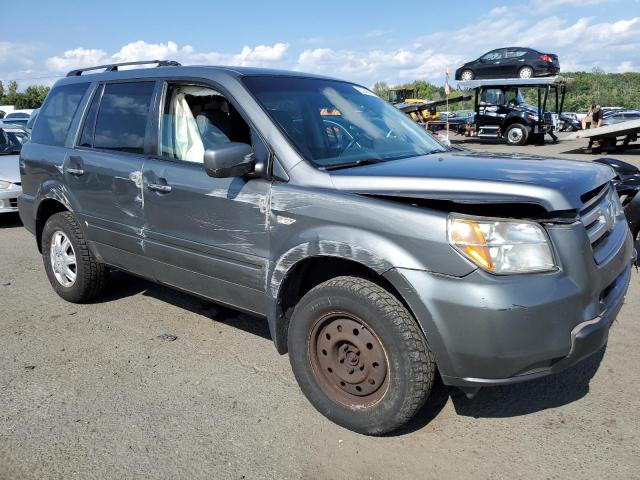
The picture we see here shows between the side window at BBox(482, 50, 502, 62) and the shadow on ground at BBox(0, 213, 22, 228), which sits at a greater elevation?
the side window at BBox(482, 50, 502, 62)

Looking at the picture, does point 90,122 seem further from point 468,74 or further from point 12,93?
point 12,93

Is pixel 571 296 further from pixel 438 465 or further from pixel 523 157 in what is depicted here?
pixel 523 157

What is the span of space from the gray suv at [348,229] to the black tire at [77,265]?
70 mm

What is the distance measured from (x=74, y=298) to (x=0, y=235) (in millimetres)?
4126

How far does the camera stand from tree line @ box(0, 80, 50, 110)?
70.3 meters

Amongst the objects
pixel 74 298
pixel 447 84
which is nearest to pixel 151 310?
pixel 74 298

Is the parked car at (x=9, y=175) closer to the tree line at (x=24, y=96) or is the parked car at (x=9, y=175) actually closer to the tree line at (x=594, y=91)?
the tree line at (x=594, y=91)

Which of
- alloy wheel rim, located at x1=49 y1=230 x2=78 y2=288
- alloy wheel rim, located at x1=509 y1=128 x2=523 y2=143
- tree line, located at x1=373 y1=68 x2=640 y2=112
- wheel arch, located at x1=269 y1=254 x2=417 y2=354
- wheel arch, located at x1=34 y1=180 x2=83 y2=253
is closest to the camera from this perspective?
wheel arch, located at x1=269 y1=254 x2=417 y2=354

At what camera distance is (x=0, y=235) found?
7.93 metres

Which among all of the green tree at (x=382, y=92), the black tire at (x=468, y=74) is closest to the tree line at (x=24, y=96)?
the green tree at (x=382, y=92)

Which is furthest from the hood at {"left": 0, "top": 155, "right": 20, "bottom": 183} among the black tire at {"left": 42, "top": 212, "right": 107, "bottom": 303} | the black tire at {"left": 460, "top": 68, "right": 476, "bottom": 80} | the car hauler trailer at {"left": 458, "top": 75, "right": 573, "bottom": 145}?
the black tire at {"left": 460, "top": 68, "right": 476, "bottom": 80}

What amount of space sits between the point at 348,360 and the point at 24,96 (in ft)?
266

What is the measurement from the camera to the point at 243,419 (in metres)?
2.96

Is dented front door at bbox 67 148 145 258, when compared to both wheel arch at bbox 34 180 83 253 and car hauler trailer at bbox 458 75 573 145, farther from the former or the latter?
car hauler trailer at bbox 458 75 573 145
